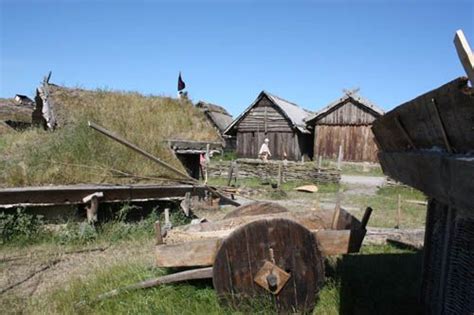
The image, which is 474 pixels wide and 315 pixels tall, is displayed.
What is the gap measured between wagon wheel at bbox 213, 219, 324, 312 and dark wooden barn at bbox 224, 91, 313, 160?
26103 mm

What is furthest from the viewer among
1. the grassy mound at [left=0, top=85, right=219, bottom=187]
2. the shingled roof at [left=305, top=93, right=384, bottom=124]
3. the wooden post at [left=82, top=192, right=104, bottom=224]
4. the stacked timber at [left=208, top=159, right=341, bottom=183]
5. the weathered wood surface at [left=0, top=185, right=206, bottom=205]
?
the shingled roof at [left=305, top=93, right=384, bottom=124]

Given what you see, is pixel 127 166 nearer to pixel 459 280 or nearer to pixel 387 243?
pixel 387 243

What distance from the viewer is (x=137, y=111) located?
11.5 metres

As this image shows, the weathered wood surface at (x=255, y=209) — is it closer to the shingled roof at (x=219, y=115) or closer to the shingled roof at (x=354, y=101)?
the shingled roof at (x=354, y=101)

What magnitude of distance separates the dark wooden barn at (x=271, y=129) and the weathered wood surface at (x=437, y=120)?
26699 mm

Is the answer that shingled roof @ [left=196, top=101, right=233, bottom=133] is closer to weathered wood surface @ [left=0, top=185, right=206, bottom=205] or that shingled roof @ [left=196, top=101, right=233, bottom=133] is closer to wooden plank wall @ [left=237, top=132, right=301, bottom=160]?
wooden plank wall @ [left=237, top=132, right=301, bottom=160]

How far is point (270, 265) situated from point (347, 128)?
26.9 meters

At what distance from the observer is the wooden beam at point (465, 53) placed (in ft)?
5.65

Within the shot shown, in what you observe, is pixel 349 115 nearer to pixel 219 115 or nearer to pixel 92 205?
pixel 219 115

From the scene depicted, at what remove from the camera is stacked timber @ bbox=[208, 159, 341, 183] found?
18.5 metres

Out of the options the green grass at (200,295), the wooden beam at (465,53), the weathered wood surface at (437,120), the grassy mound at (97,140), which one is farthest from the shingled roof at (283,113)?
the wooden beam at (465,53)

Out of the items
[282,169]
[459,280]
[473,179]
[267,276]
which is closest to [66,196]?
[267,276]

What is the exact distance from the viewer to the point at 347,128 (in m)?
29.3

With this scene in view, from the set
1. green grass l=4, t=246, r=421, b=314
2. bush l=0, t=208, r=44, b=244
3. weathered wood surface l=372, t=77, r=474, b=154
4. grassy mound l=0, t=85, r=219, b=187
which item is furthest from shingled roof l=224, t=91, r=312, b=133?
weathered wood surface l=372, t=77, r=474, b=154
